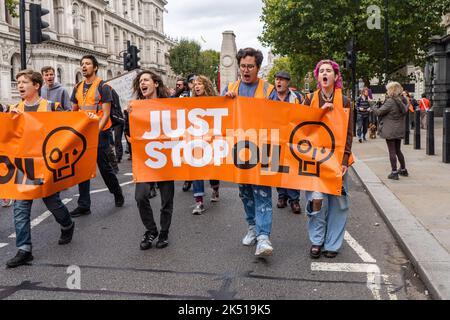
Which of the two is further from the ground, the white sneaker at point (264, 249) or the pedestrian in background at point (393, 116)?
the pedestrian in background at point (393, 116)

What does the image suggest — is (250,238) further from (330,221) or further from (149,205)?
(149,205)

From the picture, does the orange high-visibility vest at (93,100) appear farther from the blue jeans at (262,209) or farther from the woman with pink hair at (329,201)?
the woman with pink hair at (329,201)

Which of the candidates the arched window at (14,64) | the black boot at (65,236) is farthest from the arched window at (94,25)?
the black boot at (65,236)

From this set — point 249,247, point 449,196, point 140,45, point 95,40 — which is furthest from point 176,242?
point 140,45

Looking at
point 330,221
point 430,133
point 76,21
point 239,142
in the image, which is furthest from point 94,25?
point 330,221

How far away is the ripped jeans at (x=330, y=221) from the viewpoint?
477 centimetres

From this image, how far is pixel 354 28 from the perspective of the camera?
28.9 m

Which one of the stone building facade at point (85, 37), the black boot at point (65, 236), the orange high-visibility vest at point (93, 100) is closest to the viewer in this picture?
the black boot at point (65, 236)

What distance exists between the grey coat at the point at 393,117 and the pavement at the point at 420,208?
2.73ft

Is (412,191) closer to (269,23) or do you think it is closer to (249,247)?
(249,247)

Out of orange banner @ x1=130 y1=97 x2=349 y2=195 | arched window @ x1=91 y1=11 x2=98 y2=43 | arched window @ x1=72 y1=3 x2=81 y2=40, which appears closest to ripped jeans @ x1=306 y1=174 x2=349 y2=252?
orange banner @ x1=130 y1=97 x2=349 y2=195

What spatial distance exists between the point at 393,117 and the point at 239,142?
502 centimetres

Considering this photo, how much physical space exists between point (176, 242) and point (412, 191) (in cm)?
419
